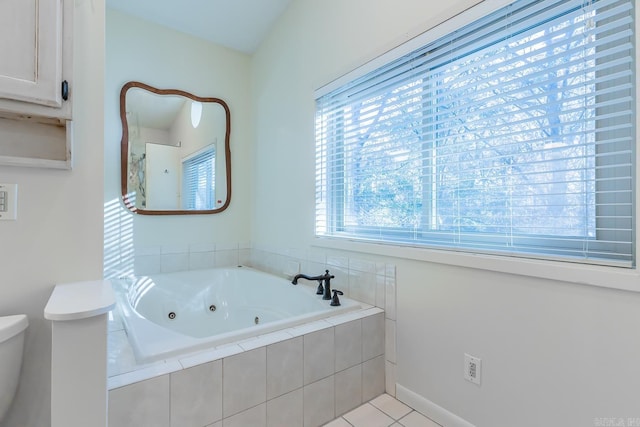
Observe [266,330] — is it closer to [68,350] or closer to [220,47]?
[68,350]

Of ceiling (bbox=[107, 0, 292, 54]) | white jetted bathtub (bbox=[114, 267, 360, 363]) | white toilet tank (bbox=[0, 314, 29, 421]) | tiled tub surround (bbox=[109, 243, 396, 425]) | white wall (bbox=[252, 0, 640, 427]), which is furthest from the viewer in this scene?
ceiling (bbox=[107, 0, 292, 54])

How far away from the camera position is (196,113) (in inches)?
110

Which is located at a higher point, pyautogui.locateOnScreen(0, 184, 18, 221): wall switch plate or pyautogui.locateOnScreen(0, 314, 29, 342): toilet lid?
pyautogui.locateOnScreen(0, 184, 18, 221): wall switch plate

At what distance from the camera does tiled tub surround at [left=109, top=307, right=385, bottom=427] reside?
1066mm

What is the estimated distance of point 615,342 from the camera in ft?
3.26

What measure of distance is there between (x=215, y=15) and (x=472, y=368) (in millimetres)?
2972

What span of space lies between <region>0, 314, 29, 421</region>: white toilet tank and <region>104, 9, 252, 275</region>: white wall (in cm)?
156

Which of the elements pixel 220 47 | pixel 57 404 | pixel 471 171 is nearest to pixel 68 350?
pixel 57 404

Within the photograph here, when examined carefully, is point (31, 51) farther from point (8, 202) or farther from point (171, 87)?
point (171, 87)

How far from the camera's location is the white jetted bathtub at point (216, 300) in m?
2.08

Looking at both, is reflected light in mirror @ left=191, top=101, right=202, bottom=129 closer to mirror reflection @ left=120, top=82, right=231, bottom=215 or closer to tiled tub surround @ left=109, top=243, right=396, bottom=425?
mirror reflection @ left=120, top=82, right=231, bottom=215

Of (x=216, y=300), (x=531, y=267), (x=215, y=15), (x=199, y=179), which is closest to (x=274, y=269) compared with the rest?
(x=216, y=300)

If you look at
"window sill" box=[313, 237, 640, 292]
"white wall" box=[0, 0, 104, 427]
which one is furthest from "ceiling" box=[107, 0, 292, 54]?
"window sill" box=[313, 237, 640, 292]

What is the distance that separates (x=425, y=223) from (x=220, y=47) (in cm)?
252
